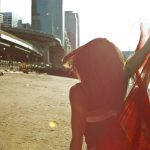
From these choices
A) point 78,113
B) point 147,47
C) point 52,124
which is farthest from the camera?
A: point 52,124

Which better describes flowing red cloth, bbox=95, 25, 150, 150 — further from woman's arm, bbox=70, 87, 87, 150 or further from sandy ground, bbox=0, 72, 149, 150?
sandy ground, bbox=0, 72, 149, 150

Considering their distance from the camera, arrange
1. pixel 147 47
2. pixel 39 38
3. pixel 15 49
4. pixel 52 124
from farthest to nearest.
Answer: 1. pixel 39 38
2. pixel 15 49
3. pixel 52 124
4. pixel 147 47

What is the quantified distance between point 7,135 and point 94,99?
8420 mm

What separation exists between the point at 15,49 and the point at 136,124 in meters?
119

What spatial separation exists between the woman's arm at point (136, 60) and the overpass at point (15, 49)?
3256 inches

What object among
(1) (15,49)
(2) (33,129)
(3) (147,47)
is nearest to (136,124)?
(3) (147,47)

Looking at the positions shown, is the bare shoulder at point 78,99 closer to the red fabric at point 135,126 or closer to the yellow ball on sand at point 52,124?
the red fabric at point 135,126

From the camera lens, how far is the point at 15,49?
121 metres

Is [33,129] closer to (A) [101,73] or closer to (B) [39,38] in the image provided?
(A) [101,73]

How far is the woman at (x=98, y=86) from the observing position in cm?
284

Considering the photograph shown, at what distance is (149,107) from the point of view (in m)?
2.79

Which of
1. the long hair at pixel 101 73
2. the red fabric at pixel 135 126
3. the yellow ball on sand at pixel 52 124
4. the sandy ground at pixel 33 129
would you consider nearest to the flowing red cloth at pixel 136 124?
the red fabric at pixel 135 126

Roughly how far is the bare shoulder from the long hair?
0.04 m

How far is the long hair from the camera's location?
2.86 m
